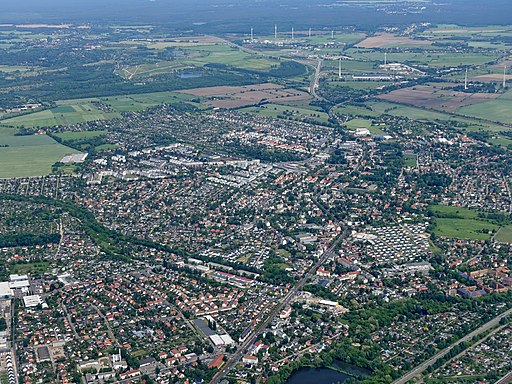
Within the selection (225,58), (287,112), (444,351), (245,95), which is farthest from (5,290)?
(225,58)

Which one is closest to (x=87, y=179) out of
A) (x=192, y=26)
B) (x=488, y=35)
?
(x=488, y=35)

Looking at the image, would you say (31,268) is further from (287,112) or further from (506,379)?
(287,112)

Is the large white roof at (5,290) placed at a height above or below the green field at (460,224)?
below

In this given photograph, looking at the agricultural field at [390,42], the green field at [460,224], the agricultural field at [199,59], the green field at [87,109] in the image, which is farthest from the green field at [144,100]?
the agricultural field at [390,42]

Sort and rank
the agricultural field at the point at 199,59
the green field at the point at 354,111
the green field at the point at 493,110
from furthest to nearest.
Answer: the agricultural field at the point at 199,59, the green field at the point at 354,111, the green field at the point at 493,110

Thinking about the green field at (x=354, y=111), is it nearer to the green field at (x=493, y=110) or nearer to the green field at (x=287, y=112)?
the green field at (x=287, y=112)

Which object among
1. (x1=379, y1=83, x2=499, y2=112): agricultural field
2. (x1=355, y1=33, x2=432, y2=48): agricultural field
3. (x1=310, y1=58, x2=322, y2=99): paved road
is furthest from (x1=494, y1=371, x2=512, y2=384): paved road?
(x1=355, y1=33, x2=432, y2=48): agricultural field

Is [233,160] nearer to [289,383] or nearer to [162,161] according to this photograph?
[162,161]
